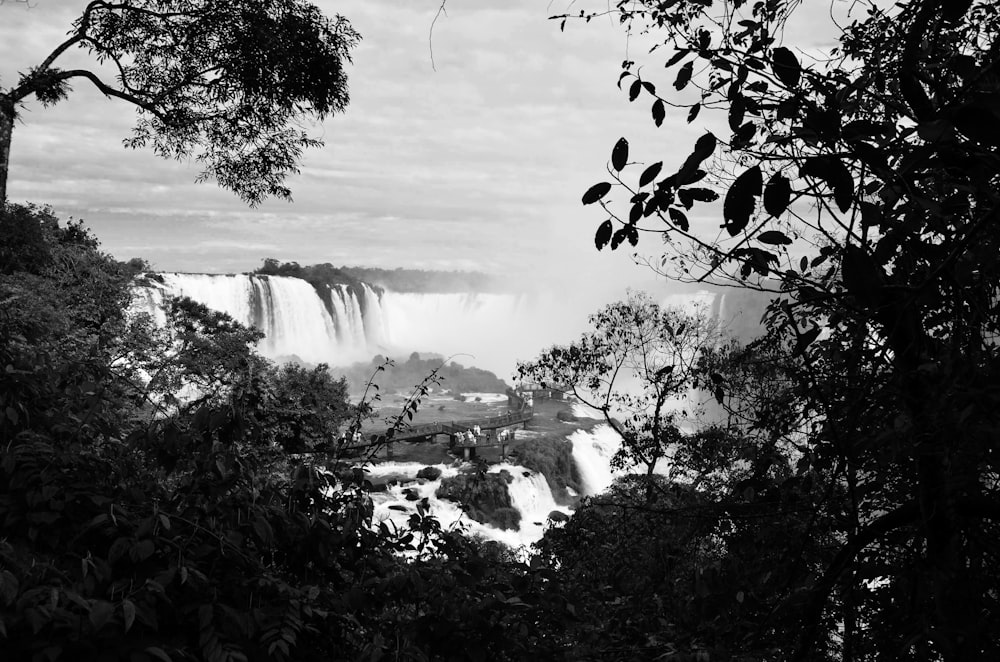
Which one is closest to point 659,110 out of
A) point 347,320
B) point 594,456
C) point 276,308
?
point 594,456

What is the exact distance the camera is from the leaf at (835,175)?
3.32 feet

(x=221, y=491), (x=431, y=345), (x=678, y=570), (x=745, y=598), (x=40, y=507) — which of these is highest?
(x=431, y=345)

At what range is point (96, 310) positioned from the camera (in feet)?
45.5

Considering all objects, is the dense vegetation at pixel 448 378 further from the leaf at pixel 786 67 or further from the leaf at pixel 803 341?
the leaf at pixel 786 67

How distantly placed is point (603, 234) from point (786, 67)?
0.45 meters

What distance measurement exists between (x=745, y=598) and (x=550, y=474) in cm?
2225

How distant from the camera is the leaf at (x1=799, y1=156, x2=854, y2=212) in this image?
3.32ft

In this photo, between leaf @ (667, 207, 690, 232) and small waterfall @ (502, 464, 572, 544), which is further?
small waterfall @ (502, 464, 572, 544)

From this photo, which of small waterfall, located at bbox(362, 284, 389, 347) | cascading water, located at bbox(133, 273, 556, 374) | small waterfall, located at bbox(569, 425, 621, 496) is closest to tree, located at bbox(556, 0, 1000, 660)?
cascading water, located at bbox(133, 273, 556, 374)

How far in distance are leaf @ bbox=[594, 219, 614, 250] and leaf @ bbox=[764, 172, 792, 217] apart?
479 mm

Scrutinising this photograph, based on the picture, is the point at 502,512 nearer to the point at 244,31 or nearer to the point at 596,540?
the point at 596,540

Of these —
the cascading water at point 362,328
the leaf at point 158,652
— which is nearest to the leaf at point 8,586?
the leaf at point 158,652

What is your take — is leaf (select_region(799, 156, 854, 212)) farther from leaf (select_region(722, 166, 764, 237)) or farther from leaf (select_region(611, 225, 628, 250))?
leaf (select_region(611, 225, 628, 250))

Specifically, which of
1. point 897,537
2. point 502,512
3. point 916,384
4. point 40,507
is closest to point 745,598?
point 897,537
